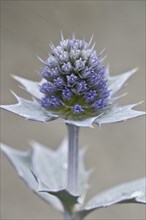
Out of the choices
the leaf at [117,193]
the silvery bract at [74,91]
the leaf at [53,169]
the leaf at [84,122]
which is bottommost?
the leaf at [117,193]

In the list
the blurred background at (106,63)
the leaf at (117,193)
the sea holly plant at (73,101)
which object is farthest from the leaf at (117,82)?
the blurred background at (106,63)

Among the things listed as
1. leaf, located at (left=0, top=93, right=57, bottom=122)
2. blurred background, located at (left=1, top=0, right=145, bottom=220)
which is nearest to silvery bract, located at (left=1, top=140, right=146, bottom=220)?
leaf, located at (left=0, top=93, right=57, bottom=122)

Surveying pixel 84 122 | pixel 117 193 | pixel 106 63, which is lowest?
pixel 117 193

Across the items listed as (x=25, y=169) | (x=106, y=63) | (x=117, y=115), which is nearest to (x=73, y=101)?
(x=117, y=115)

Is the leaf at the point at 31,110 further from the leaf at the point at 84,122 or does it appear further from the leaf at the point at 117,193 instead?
the leaf at the point at 117,193

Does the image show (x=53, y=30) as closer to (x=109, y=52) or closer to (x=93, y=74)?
(x=109, y=52)

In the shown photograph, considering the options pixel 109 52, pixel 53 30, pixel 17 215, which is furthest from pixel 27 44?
pixel 17 215

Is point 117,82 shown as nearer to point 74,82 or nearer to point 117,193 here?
point 74,82
